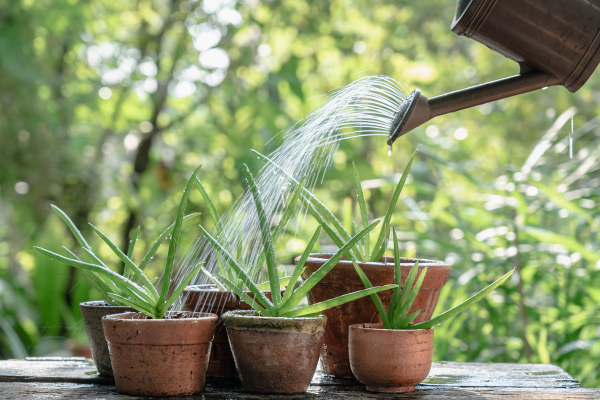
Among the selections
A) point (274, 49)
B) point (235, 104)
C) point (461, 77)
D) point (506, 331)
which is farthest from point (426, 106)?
point (461, 77)

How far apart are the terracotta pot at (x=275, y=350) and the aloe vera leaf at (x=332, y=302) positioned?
2cm

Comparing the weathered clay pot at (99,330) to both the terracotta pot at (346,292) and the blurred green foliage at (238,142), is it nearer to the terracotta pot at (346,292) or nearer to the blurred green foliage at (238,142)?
the terracotta pot at (346,292)

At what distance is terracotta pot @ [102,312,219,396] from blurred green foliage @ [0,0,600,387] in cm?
107

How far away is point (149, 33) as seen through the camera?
9.98 ft

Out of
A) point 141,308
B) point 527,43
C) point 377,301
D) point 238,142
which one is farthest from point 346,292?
point 238,142

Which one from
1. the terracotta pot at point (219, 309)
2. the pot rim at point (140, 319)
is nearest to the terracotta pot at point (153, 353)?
the pot rim at point (140, 319)

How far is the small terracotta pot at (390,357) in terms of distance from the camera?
0.64 m

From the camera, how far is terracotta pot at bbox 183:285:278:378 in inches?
28.8

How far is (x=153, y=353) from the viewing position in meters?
0.61

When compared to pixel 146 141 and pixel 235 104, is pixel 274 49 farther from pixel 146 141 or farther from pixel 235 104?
pixel 146 141

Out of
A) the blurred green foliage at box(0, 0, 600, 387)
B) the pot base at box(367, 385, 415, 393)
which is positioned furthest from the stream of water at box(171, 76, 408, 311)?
the blurred green foliage at box(0, 0, 600, 387)

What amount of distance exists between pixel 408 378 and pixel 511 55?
1.41ft

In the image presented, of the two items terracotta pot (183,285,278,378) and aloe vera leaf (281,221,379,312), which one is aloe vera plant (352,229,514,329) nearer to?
aloe vera leaf (281,221,379,312)

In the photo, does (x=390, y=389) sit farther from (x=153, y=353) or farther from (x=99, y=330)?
(x=99, y=330)
